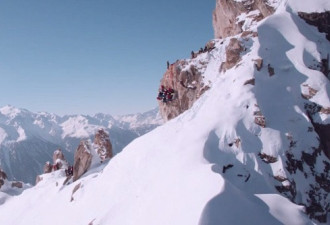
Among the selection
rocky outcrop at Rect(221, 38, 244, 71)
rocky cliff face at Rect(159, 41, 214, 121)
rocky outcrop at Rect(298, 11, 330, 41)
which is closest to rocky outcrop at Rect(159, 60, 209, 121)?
rocky cliff face at Rect(159, 41, 214, 121)

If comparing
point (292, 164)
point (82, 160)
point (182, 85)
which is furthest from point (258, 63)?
point (82, 160)

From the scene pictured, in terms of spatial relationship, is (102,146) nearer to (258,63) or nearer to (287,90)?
(258,63)

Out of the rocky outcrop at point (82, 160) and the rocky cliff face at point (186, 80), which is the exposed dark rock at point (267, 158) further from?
the rocky outcrop at point (82, 160)

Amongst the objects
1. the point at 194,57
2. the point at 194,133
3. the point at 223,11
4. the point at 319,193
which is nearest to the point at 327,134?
the point at 319,193

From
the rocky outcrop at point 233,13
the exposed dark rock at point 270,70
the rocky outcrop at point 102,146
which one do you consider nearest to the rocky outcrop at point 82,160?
the rocky outcrop at point 102,146

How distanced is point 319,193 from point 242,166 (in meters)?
5.55

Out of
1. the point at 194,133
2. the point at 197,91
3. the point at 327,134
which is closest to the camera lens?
the point at 327,134

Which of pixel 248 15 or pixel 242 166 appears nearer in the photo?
pixel 242 166

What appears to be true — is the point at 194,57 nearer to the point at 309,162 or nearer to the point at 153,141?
the point at 153,141

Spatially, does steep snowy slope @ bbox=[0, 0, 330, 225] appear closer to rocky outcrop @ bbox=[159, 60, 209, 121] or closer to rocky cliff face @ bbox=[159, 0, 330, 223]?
rocky cliff face @ bbox=[159, 0, 330, 223]

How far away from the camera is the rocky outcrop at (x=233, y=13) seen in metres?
44.5

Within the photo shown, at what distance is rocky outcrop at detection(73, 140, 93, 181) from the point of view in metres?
49.0

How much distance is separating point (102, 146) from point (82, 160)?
539cm

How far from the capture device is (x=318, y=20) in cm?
3353
